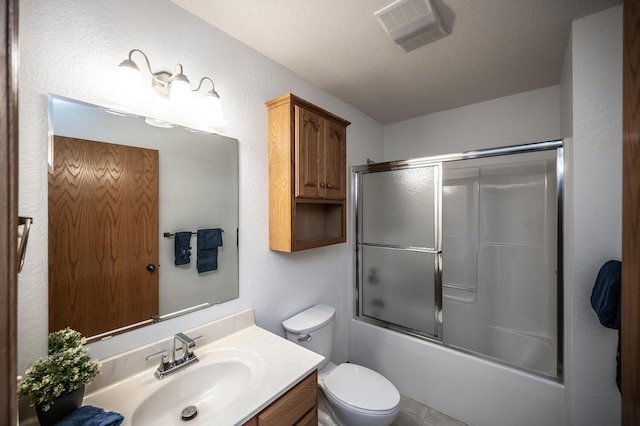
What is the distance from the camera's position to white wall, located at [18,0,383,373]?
868mm

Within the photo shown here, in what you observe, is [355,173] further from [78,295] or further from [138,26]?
[78,295]

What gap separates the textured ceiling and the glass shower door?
0.68 metres

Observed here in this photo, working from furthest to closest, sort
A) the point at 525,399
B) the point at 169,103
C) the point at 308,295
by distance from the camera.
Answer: the point at 308,295, the point at 525,399, the point at 169,103

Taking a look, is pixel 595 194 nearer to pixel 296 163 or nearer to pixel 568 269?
pixel 568 269

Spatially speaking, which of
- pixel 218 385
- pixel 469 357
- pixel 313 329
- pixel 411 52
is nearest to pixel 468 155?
pixel 411 52

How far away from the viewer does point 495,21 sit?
133 cm

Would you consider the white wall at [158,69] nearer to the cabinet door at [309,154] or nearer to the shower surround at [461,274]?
the cabinet door at [309,154]

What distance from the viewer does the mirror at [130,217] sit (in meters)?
0.93

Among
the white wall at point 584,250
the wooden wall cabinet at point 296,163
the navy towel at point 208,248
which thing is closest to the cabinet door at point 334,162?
the wooden wall cabinet at point 296,163

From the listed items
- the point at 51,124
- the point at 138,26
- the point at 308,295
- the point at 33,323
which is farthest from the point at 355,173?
the point at 33,323

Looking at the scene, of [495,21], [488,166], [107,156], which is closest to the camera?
[107,156]

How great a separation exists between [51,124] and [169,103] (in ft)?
1.39

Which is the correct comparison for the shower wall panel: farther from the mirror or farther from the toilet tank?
the mirror

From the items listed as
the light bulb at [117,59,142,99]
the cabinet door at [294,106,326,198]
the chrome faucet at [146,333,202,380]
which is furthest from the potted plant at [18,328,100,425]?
the cabinet door at [294,106,326,198]
